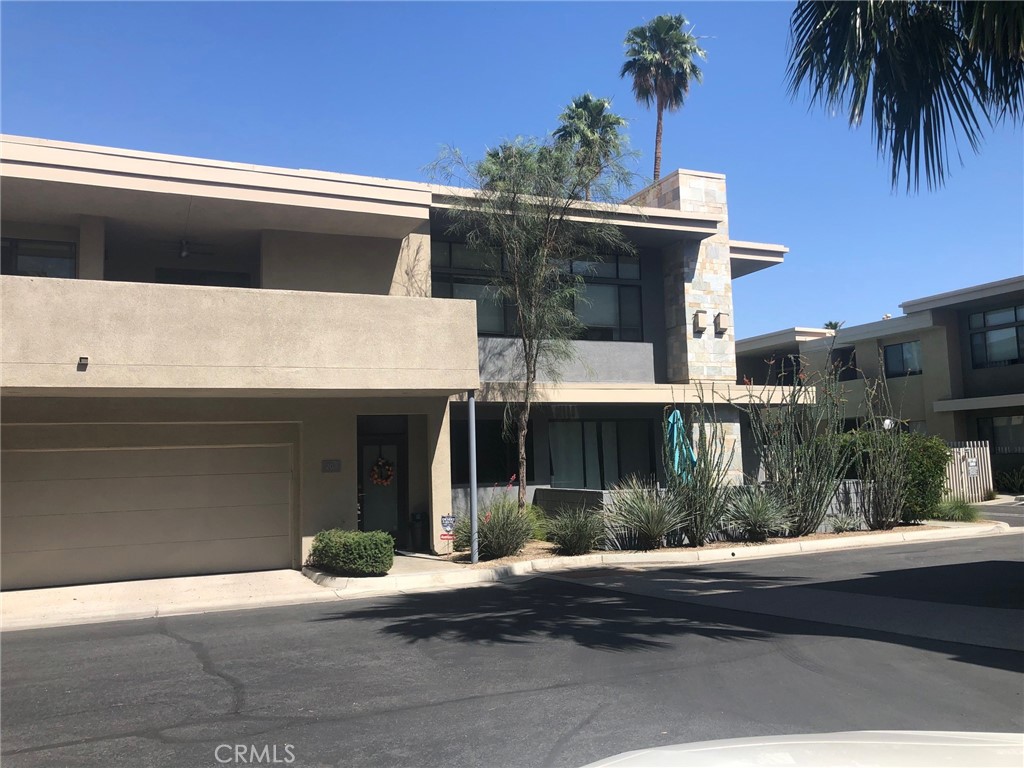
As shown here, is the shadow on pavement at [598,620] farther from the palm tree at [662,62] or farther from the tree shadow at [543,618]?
the palm tree at [662,62]

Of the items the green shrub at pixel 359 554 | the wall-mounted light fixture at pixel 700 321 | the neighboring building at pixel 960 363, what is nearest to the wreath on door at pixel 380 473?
the green shrub at pixel 359 554

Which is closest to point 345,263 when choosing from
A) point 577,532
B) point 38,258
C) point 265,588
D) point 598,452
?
point 38,258

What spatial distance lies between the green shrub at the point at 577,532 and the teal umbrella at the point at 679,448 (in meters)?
2.05

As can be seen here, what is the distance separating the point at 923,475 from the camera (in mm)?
19578

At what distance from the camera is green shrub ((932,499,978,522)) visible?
20422mm

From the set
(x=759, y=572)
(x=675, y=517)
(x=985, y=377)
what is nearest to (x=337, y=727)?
(x=759, y=572)

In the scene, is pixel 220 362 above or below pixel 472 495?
above

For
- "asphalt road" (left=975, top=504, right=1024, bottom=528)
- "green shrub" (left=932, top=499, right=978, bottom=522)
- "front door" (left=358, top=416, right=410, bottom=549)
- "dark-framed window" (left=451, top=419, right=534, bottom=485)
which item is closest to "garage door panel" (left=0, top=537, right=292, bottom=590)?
"front door" (left=358, top=416, right=410, bottom=549)

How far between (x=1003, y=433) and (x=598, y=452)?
57.2 ft

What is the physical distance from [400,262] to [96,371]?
695 cm

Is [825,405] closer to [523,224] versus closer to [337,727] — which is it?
[523,224]

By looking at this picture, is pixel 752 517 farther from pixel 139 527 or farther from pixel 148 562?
pixel 139 527

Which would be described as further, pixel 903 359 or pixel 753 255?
pixel 903 359

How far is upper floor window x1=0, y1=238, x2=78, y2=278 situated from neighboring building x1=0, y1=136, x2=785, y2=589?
39 mm
